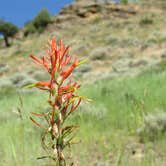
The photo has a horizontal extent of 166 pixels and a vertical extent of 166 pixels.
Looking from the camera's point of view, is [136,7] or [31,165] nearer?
[31,165]

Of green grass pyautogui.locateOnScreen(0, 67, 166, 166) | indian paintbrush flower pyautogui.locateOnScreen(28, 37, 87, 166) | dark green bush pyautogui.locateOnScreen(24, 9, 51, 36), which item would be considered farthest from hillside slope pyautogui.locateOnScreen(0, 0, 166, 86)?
indian paintbrush flower pyautogui.locateOnScreen(28, 37, 87, 166)

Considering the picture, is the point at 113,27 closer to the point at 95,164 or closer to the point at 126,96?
the point at 126,96

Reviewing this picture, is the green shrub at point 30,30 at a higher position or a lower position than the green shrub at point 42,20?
lower

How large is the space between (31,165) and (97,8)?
136 feet

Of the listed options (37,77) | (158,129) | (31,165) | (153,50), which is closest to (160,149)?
(158,129)

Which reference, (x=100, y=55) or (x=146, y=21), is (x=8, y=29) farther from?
(x=100, y=55)

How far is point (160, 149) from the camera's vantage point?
454 centimetres

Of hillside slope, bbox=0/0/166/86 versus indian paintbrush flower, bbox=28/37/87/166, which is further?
hillside slope, bbox=0/0/166/86

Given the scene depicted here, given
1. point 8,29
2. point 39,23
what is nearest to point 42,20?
Answer: point 39,23

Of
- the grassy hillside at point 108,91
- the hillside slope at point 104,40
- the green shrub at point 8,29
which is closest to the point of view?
the grassy hillside at point 108,91

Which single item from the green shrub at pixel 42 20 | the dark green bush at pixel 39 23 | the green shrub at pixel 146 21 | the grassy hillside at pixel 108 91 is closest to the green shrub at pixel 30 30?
the dark green bush at pixel 39 23

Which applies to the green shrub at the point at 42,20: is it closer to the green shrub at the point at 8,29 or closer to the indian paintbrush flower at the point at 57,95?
the green shrub at the point at 8,29

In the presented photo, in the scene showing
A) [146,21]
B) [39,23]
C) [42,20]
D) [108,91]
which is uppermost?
[42,20]

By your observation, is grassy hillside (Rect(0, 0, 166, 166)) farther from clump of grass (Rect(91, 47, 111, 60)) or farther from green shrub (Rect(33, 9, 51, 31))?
green shrub (Rect(33, 9, 51, 31))
